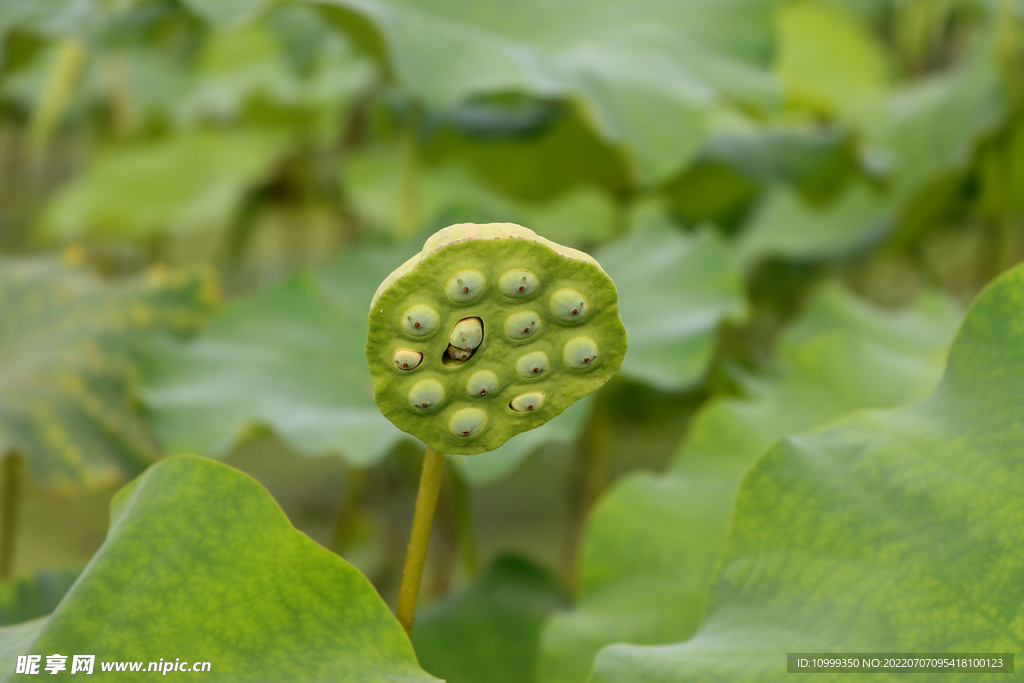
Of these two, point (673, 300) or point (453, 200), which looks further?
point (453, 200)

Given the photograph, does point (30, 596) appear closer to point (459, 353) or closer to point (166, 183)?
point (459, 353)

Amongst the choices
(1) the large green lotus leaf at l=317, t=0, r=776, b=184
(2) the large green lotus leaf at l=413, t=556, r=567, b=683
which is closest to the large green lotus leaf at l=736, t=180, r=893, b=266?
(1) the large green lotus leaf at l=317, t=0, r=776, b=184

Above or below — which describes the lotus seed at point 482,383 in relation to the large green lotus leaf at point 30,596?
above

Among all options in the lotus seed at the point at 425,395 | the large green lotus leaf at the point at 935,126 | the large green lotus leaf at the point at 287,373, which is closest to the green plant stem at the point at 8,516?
the large green lotus leaf at the point at 287,373

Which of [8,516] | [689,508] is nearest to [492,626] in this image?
[689,508]

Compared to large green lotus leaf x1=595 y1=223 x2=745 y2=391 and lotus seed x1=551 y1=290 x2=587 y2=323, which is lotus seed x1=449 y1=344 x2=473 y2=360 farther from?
large green lotus leaf x1=595 y1=223 x2=745 y2=391

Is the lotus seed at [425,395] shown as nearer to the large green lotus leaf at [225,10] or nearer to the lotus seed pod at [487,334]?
the lotus seed pod at [487,334]
